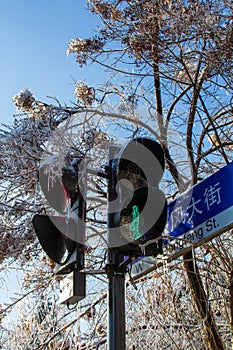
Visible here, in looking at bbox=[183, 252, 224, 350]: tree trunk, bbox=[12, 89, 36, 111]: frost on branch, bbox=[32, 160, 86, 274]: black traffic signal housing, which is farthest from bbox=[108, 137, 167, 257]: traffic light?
bbox=[12, 89, 36, 111]: frost on branch

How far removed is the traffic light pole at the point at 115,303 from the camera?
2.04m

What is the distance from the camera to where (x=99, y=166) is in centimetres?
318

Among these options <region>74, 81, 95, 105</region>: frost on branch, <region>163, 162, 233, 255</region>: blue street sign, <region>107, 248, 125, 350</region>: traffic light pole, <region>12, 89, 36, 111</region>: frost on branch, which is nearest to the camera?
<region>107, 248, 125, 350</region>: traffic light pole

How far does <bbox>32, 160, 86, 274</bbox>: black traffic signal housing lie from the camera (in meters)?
2.12

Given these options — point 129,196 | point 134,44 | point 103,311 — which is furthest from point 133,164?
point 103,311

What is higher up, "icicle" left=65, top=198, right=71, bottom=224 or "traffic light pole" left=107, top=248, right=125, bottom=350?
"icicle" left=65, top=198, right=71, bottom=224

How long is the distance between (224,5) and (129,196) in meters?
1.85

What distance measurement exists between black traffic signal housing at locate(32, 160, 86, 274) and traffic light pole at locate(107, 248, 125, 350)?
18cm

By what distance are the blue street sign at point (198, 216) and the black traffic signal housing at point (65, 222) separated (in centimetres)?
51

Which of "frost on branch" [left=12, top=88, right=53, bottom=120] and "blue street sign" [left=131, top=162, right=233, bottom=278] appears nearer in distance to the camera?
"blue street sign" [left=131, top=162, right=233, bottom=278]

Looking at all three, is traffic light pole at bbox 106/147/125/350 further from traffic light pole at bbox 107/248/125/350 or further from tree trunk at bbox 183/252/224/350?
tree trunk at bbox 183/252/224/350

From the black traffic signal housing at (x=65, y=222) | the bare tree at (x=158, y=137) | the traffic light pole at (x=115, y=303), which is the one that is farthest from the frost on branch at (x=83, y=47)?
the traffic light pole at (x=115, y=303)

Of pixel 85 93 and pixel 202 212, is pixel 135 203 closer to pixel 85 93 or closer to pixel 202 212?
pixel 202 212

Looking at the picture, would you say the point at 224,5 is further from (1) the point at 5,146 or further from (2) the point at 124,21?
(1) the point at 5,146
